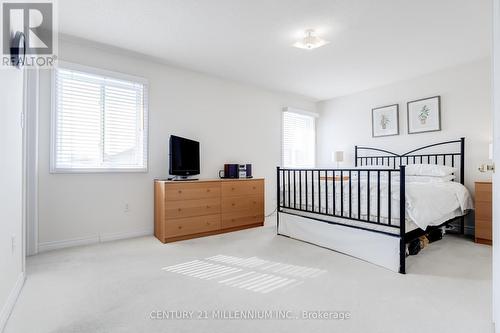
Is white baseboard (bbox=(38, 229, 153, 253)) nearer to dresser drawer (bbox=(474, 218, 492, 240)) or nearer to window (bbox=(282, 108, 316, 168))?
window (bbox=(282, 108, 316, 168))

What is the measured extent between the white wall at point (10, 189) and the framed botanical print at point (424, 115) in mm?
4882

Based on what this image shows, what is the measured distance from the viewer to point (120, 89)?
328 cm

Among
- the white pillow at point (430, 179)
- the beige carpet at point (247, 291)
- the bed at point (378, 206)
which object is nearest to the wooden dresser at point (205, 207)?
the beige carpet at point (247, 291)

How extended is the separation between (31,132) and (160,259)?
1.95 metres

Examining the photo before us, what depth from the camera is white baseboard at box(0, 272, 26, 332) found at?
1445 millimetres

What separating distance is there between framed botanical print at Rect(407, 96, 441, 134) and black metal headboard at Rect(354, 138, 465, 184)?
294 millimetres

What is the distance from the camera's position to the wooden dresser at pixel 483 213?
9.90ft

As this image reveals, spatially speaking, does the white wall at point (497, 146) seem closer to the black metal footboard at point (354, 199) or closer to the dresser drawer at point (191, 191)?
the black metal footboard at point (354, 199)

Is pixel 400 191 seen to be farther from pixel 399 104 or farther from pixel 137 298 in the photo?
pixel 399 104

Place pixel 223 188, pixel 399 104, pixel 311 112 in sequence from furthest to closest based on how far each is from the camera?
pixel 311 112, pixel 399 104, pixel 223 188

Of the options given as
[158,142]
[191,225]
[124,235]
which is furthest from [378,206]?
[124,235]

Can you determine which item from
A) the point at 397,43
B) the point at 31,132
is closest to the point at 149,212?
the point at 31,132

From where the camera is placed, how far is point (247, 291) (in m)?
1.90

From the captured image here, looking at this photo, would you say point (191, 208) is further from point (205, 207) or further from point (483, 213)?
point (483, 213)
